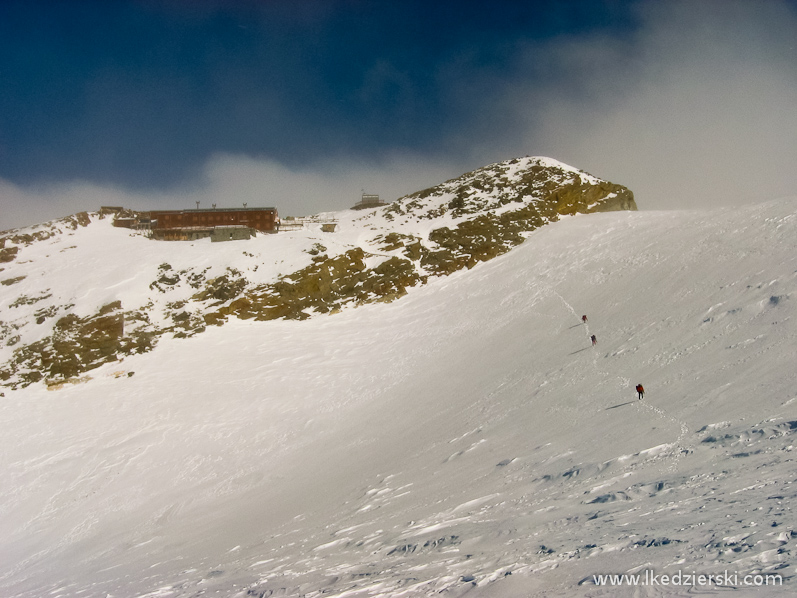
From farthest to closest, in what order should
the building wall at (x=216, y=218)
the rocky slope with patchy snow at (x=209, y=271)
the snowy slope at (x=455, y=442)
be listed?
the building wall at (x=216, y=218), the rocky slope with patchy snow at (x=209, y=271), the snowy slope at (x=455, y=442)

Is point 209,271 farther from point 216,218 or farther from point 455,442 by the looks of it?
point 455,442

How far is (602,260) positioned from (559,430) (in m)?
22.4

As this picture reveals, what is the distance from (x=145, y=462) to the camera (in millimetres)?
24062

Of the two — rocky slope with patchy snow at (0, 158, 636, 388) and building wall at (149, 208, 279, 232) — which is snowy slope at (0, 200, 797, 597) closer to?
rocky slope with patchy snow at (0, 158, 636, 388)

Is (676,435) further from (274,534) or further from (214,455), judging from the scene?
(214,455)

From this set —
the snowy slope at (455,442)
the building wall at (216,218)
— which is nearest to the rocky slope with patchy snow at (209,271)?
the snowy slope at (455,442)

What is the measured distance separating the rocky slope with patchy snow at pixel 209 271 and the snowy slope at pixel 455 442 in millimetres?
1813

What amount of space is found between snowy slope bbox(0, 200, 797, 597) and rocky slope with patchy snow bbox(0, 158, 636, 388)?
181cm

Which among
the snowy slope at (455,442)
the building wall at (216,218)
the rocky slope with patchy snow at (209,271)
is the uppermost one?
the building wall at (216,218)

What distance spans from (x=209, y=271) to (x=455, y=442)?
92.6ft

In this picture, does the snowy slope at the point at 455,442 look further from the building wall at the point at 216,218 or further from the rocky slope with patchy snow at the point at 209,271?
the building wall at the point at 216,218

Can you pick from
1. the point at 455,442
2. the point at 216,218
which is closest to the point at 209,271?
the point at 216,218

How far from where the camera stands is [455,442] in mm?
18844

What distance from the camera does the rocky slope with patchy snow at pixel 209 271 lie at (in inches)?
1345
